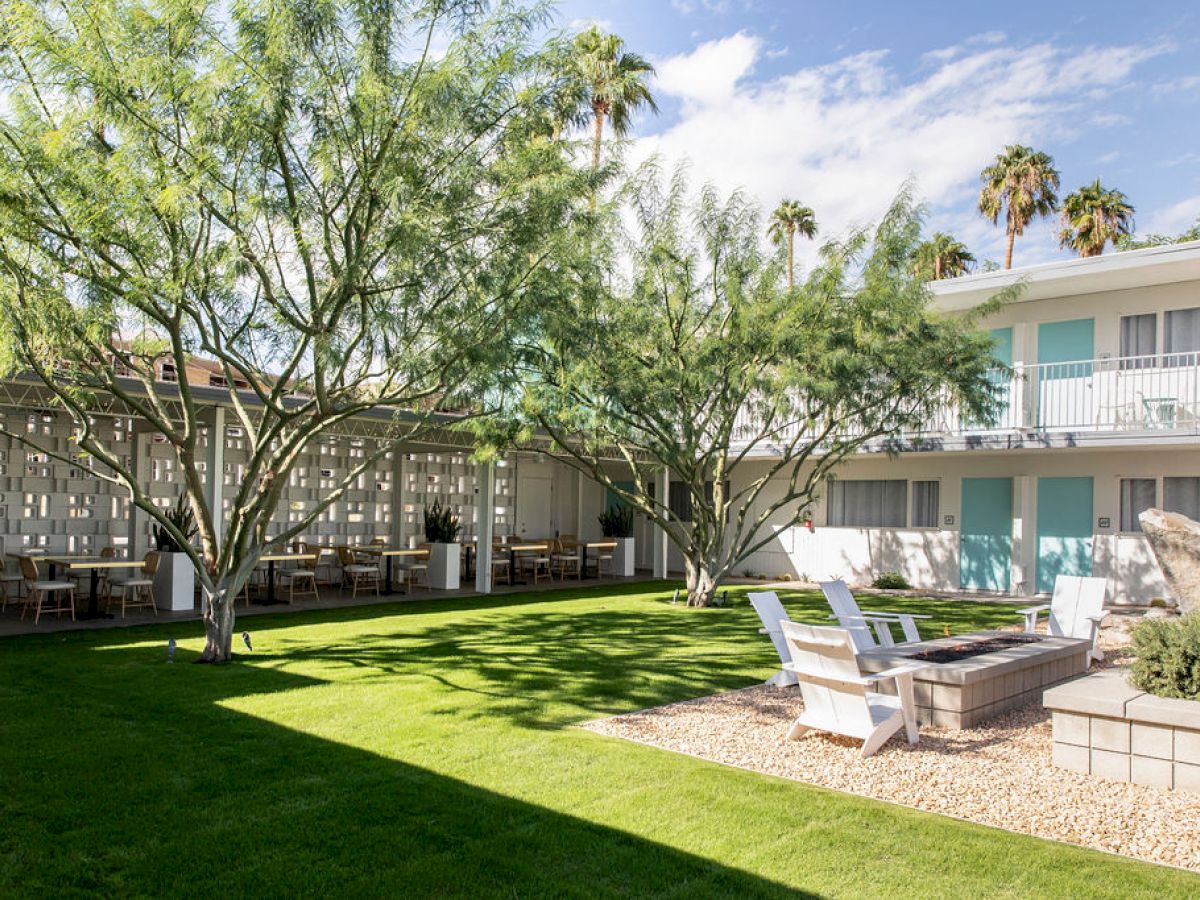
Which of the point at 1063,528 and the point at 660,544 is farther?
the point at 660,544

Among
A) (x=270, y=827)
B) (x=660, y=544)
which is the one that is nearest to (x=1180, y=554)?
(x=270, y=827)

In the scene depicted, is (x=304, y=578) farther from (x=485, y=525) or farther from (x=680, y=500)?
(x=680, y=500)

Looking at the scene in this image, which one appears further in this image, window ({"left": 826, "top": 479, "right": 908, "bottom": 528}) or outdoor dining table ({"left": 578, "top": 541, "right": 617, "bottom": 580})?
outdoor dining table ({"left": 578, "top": 541, "right": 617, "bottom": 580})

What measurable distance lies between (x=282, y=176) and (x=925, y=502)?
1546cm

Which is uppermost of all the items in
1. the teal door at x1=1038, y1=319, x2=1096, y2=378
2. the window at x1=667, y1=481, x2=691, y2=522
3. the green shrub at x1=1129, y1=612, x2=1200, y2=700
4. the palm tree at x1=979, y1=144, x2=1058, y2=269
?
the palm tree at x1=979, y1=144, x2=1058, y2=269

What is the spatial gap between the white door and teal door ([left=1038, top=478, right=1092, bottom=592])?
12.1 m

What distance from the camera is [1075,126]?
89.0 ft

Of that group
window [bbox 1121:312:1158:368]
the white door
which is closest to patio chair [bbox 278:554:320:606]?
the white door

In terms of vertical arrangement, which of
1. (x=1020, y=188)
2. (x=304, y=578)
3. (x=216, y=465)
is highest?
(x=1020, y=188)

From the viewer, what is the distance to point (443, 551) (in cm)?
1842

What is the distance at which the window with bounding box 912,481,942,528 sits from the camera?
19609 mm

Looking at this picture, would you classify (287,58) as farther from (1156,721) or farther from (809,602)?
(809,602)

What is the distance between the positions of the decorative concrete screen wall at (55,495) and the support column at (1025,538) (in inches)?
654

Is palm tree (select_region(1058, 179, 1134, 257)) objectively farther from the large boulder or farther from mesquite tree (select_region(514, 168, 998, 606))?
the large boulder
